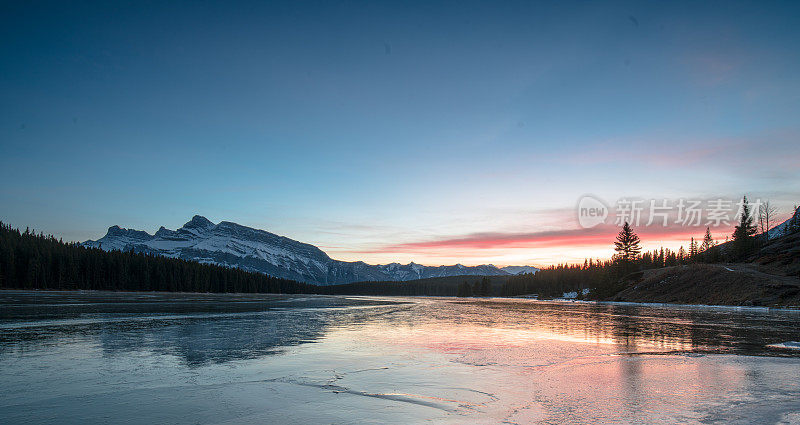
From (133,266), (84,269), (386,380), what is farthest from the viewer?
(133,266)

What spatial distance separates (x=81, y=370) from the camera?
11.4 meters

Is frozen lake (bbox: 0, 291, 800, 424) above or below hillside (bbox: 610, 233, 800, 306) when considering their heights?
above

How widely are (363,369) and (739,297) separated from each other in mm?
76415

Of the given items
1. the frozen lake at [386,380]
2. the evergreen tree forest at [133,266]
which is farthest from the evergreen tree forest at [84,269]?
the frozen lake at [386,380]

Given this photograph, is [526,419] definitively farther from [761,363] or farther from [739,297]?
[739,297]

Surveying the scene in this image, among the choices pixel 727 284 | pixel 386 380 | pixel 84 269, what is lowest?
pixel 727 284

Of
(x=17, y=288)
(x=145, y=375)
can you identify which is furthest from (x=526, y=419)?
(x=17, y=288)

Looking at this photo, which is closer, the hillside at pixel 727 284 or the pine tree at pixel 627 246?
the hillside at pixel 727 284

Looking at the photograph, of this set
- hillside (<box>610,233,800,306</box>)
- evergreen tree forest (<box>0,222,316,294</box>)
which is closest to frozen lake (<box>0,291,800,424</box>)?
hillside (<box>610,233,800,306</box>)

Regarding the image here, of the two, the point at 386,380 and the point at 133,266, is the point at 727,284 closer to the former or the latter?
the point at 386,380

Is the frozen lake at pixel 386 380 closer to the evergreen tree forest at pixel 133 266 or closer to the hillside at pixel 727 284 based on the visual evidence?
the hillside at pixel 727 284

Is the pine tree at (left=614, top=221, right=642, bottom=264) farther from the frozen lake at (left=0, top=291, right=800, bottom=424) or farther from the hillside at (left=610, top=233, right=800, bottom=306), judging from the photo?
the frozen lake at (left=0, top=291, right=800, bottom=424)

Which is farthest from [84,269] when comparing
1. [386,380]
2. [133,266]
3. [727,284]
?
[727,284]

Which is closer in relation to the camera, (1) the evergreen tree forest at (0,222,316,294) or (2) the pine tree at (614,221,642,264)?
(1) the evergreen tree forest at (0,222,316,294)
